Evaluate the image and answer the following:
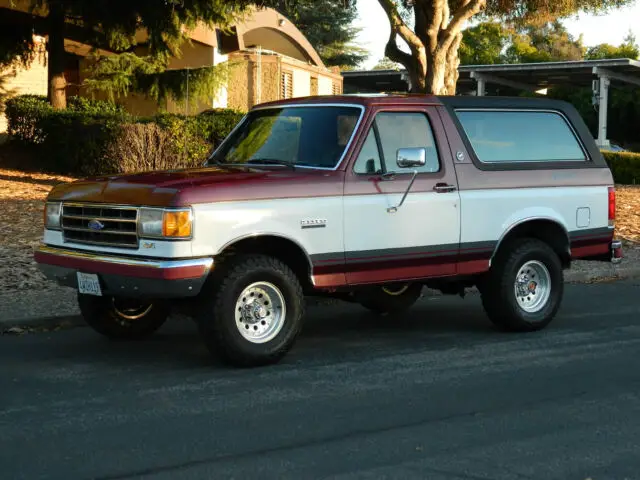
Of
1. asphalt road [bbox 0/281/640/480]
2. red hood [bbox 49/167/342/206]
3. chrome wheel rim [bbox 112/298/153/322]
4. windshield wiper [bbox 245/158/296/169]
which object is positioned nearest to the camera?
asphalt road [bbox 0/281/640/480]

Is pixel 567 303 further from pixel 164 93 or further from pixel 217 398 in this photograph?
pixel 164 93

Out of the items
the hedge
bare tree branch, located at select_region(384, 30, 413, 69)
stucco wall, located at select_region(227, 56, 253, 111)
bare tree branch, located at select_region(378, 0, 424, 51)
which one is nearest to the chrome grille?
the hedge

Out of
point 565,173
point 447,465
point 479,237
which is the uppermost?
point 565,173

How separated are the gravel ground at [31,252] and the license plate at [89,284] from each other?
5.97 ft

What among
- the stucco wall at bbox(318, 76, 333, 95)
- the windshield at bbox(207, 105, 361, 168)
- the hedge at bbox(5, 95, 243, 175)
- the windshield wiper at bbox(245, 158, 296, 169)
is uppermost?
the stucco wall at bbox(318, 76, 333, 95)

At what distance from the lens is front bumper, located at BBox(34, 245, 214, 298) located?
22.2 ft

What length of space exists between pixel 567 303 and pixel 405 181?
3.40m

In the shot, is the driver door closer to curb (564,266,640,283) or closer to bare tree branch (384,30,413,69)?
curb (564,266,640,283)

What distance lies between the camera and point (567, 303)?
10.5m

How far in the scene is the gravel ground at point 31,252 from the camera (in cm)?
937

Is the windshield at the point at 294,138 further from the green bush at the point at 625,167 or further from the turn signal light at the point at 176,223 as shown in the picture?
the green bush at the point at 625,167

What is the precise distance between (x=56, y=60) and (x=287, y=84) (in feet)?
32.3

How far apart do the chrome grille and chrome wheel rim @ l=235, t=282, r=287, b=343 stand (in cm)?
89

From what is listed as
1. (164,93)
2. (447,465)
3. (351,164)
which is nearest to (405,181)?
(351,164)
